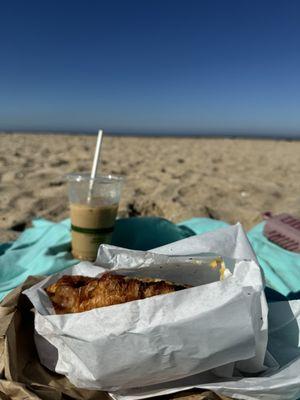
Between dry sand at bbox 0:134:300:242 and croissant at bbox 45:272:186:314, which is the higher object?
croissant at bbox 45:272:186:314

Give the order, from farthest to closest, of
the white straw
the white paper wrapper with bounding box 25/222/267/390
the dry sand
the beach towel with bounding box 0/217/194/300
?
1. the dry sand
2. the beach towel with bounding box 0/217/194/300
3. the white straw
4. the white paper wrapper with bounding box 25/222/267/390

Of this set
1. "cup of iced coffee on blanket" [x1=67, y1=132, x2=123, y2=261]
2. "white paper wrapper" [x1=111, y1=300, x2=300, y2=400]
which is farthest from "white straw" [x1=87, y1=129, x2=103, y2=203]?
"white paper wrapper" [x1=111, y1=300, x2=300, y2=400]

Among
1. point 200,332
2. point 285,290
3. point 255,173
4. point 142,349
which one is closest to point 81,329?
point 142,349

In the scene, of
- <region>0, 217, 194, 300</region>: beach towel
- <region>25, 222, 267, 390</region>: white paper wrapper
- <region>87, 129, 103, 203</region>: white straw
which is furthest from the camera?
<region>0, 217, 194, 300</region>: beach towel

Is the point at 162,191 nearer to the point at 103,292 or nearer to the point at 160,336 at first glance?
the point at 103,292

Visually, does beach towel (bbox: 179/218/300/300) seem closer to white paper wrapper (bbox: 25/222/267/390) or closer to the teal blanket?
the teal blanket

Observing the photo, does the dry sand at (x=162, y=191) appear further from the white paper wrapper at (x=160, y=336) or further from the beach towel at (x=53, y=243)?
the white paper wrapper at (x=160, y=336)

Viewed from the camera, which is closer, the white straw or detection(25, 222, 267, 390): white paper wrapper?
detection(25, 222, 267, 390): white paper wrapper

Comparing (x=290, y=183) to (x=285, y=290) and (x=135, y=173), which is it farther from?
(x=285, y=290)

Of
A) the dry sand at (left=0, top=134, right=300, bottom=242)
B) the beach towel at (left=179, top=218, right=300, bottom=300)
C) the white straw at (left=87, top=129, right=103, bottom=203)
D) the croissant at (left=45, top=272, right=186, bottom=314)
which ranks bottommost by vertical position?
the beach towel at (left=179, top=218, right=300, bottom=300)
